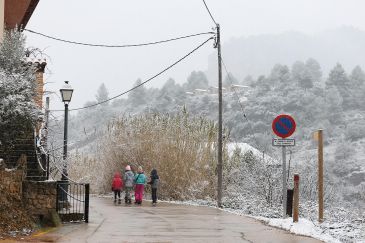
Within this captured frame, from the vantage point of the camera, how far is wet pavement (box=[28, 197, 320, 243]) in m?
11.5

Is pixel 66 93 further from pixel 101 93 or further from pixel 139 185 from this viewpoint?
pixel 101 93

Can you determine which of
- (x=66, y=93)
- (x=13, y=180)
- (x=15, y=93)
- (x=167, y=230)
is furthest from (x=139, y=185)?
(x=13, y=180)

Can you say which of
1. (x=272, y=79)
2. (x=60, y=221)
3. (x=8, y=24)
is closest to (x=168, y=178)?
(x=8, y=24)

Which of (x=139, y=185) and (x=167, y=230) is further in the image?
(x=139, y=185)

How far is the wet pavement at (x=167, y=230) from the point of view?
1152cm

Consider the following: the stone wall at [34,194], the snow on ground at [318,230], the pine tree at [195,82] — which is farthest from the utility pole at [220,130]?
the pine tree at [195,82]

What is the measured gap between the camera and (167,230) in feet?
43.6

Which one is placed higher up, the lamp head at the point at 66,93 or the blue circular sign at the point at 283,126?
the lamp head at the point at 66,93

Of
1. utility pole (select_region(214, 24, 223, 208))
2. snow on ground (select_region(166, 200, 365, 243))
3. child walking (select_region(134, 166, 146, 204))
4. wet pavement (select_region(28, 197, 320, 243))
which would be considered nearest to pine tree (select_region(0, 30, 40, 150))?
wet pavement (select_region(28, 197, 320, 243))

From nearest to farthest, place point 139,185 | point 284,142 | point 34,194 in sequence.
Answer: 1. point 34,194
2. point 284,142
3. point 139,185

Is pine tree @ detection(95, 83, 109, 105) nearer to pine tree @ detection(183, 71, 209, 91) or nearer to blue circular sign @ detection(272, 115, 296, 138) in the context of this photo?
pine tree @ detection(183, 71, 209, 91)

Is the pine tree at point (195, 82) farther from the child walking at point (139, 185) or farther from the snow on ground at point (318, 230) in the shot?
the snow on ground at point (318, 230)

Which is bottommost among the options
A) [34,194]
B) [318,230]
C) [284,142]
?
[318,230]

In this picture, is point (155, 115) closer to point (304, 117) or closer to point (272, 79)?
point (304, 117)
